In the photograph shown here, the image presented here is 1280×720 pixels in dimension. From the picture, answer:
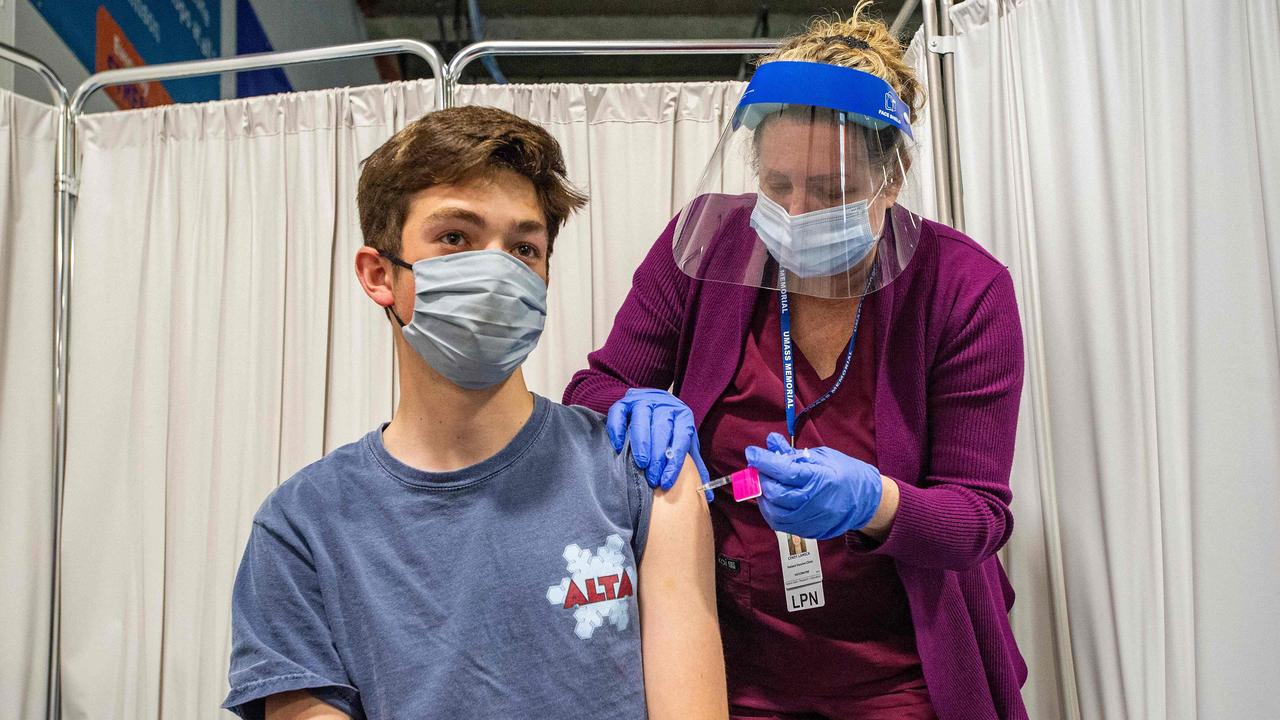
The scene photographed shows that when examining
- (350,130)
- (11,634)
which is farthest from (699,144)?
(11,634)

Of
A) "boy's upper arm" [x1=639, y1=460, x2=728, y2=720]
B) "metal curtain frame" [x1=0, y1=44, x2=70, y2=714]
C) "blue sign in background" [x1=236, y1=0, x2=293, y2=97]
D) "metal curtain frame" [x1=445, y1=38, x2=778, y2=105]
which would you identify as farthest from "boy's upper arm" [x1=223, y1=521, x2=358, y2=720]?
"blue sign in background" [x1=236, y1=0, x2=293, y2=97]

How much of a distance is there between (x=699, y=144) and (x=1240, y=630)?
1.64 meters

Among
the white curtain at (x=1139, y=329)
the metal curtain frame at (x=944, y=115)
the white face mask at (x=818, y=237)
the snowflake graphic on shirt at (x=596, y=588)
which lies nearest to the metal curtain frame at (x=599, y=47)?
the metal curtain frame at (x=944, y=115)

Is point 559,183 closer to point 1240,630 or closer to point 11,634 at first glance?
point 1240,630

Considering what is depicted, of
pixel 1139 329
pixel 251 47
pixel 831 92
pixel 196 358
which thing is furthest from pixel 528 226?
pixel 251 47

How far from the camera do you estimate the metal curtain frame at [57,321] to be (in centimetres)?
241

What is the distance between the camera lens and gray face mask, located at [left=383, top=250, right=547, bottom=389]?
1.30 m

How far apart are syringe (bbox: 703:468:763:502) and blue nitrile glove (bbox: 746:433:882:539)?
0.02 meters

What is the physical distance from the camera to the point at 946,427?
4.76 ft

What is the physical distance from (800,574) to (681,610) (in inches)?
8.3

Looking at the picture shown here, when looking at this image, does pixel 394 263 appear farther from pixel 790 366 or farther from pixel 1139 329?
pixel 1139 329

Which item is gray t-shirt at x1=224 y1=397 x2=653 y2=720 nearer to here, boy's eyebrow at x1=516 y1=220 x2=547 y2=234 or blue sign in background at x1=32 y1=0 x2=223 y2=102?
boy's eyebrow at x1=516 y1=220 x2=547 y2=234

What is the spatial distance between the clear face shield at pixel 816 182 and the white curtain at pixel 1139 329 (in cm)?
46

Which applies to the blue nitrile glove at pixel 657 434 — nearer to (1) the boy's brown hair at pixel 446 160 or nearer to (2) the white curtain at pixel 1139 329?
(1) the boy's brown hair at pixel 446 160
